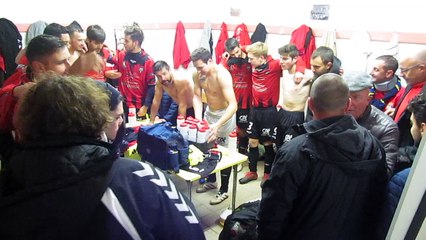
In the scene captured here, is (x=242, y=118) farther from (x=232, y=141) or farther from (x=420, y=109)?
(x=420, y=109)

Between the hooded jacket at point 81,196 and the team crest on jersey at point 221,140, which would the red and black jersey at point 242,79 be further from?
the hooded jacket at point 81,196

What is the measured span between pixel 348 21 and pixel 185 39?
9.48ft

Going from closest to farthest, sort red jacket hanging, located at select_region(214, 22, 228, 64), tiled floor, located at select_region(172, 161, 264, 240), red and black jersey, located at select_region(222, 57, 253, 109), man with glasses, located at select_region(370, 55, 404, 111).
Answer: man with glasses, located at select_region(370, 55, 404, 111) → tiled floor, located at select_region(172, 161, 264, 240) → red and black jersey, located at select_region(222, 57, 253, 109) → red jacket hanging, located at select_region(214, 22, 228, 64)

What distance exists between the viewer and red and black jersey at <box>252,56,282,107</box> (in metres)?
3.91

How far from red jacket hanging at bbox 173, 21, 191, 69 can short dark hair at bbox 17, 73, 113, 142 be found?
4.93m

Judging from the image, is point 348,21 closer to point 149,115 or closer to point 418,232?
point 149,115

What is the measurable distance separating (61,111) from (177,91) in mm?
2691

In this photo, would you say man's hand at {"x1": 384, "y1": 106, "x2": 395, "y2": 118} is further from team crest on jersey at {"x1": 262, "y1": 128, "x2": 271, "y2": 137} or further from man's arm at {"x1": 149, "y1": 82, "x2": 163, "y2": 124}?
man's arm at {"x1": 149, "y1": 82, "x2": 163, "y2": 124}

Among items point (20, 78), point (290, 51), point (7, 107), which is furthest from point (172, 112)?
point (7, 107)

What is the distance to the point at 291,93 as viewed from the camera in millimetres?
3709

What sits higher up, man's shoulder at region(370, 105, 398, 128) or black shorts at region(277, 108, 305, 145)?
man's shoulder at region(370, 105, 398, 128)

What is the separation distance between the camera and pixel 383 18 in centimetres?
377

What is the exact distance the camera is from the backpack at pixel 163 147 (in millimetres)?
2396

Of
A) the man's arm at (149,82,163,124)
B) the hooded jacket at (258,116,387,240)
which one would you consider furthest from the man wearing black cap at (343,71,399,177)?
the man's arm at (149,82,163,124)
